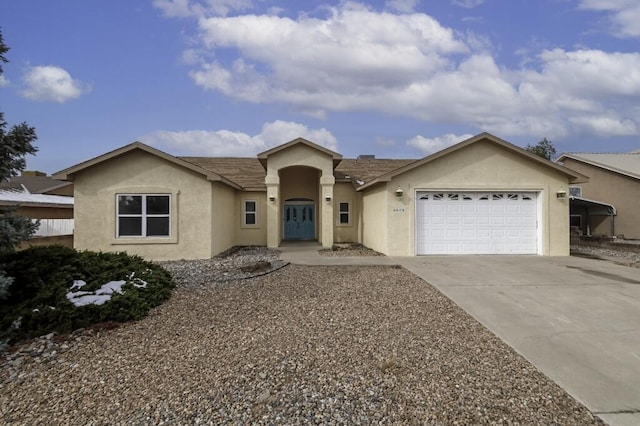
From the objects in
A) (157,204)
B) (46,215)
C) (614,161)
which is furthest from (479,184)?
(46,215)

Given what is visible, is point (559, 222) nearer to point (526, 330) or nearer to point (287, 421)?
point (526, 330)

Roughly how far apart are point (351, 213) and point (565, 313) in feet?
42.2

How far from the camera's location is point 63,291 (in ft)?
20.1

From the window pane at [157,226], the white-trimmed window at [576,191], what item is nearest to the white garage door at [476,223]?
the window pane at [157,226]

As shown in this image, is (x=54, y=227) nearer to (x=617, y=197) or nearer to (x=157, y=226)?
(x=157, y=226)

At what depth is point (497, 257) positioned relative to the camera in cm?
1302

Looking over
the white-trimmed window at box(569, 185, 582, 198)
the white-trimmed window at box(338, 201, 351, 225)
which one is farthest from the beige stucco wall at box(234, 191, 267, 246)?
the white-trimmed window at box(569, 185, 582, 198)

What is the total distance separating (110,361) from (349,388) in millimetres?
2967

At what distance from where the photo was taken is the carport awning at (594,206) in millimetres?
18914

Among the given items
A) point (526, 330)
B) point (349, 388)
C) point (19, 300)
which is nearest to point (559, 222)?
point (526, 330)

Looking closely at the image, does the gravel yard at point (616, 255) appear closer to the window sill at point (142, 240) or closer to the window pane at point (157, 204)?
the window sill at point (142, 240)

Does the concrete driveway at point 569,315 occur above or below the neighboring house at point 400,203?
below

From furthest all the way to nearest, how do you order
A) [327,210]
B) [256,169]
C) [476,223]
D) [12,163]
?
[256,169], [327,210], [476,223], [12,163]

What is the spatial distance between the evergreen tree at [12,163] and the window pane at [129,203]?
6.84 metres
